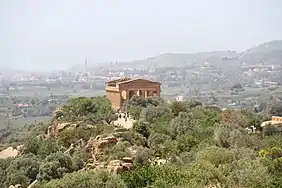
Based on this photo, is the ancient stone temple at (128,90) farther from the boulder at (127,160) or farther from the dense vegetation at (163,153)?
the boulder at (127,160)

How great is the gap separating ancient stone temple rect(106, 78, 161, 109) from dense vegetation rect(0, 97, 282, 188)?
9.07 feet

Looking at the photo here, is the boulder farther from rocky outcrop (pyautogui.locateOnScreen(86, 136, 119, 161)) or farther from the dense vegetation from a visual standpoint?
rocky outcrop (pyautogui.locateOnScreen(86, 136, 119, 161))

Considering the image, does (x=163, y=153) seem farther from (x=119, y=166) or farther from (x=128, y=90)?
(x=128, y=90)

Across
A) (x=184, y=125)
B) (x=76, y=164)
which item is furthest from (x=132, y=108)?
(x=76, y=164)

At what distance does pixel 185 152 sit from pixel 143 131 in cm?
580

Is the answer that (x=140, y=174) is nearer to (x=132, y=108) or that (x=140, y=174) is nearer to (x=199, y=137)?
(x=199, y=137)

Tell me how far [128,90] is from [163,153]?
690 inches

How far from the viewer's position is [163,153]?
22359 millimetres

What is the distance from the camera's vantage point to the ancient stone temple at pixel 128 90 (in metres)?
39.3

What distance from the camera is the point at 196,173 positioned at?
593 inches

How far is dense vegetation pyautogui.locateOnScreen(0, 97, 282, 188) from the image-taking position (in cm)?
1522

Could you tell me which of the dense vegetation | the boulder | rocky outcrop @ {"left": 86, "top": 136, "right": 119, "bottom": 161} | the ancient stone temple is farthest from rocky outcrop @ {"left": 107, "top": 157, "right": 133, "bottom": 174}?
the ancient stone temple

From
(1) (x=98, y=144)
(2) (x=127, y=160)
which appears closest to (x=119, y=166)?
(2) (x=127, y=160)

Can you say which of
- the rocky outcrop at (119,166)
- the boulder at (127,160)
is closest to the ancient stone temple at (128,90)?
the boulder at (127,160)
